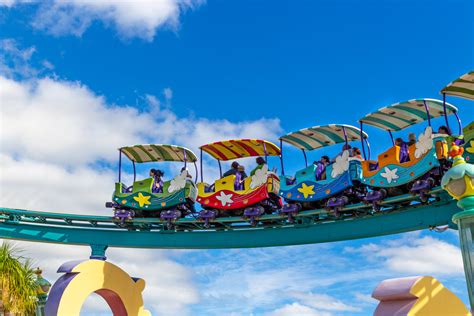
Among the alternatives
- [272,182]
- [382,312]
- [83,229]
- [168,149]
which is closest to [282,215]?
[272,182]

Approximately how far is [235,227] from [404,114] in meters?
5.17

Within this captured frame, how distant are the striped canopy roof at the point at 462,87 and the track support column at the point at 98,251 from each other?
9440 mm

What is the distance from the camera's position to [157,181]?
634 inches

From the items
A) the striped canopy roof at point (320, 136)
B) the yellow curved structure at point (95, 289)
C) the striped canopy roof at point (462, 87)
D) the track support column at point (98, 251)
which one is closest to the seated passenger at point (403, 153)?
the striped canopy roof at point (462, 87)

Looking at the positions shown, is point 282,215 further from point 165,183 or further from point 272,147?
point 165,183

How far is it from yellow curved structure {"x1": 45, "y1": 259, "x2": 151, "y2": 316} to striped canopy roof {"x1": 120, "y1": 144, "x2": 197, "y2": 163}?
5226 mm

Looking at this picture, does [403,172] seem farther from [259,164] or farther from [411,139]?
[259,164]

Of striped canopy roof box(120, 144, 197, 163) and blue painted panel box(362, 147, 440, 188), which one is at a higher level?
striped canopy roof box(120, 144, 197, 163)

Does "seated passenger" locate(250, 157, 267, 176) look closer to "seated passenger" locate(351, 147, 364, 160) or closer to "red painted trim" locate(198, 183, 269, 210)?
"red painted trim" locate(198, 183, 269, 210)

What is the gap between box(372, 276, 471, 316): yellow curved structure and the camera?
641 centimetres

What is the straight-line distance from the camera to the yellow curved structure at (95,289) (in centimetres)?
1038

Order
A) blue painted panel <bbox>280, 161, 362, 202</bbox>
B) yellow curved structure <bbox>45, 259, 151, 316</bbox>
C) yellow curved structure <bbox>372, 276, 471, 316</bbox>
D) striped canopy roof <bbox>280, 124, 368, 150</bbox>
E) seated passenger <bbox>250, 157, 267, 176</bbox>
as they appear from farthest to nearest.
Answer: seated passenger <bbox>250, 157, 267, 176</bbox>, striped canopy roof <bbox>280, 124, 368, 150</bbox>, blue painted panel <bbox>280, 161, 362, 202</bbox>, yellow curved structure <bbox>45, 259, 151, 316</bbox>, yellow curved structure <bbox>372, 276, 471, 316</bbox>

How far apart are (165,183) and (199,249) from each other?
191cm

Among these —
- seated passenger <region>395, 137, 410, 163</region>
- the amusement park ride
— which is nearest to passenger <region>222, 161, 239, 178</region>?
the amusement park ride
